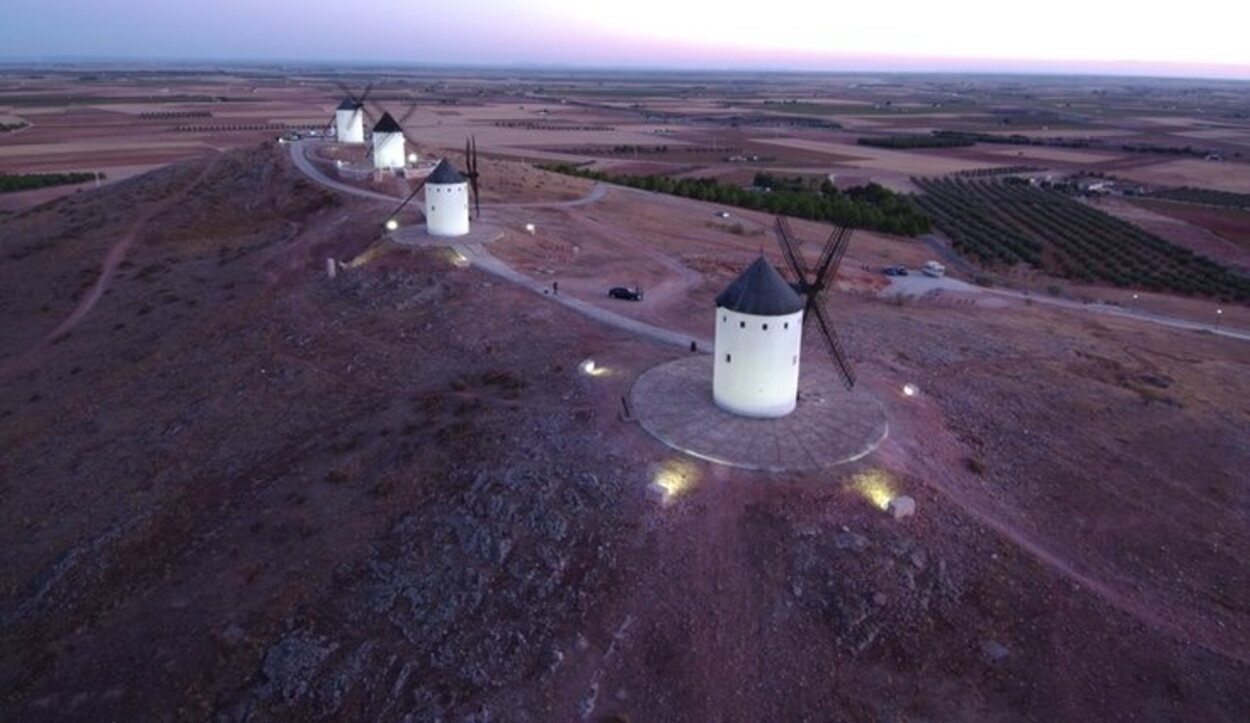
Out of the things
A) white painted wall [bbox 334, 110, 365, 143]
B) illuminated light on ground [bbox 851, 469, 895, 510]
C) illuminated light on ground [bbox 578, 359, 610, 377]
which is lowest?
illuminated light on ground [bbox 851, 469, 895, 510]

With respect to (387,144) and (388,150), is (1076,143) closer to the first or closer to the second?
(388,150)

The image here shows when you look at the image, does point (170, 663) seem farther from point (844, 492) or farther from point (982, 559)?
point (982, 559)

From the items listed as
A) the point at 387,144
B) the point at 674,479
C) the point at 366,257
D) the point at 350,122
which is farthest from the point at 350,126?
the point at 674,479

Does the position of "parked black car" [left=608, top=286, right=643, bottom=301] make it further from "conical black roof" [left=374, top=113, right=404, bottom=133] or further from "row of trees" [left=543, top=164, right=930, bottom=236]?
"row of trees" [left=543, top=164, right=930, bottom=236]

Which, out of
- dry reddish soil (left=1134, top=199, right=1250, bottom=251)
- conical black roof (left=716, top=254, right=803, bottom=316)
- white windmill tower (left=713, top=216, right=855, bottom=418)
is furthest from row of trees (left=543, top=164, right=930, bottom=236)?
conical black roof (left=716, top=254, right=803, bottom=316)

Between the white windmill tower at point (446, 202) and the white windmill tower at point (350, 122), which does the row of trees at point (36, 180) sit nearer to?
the white windmill tower at point (350, 122)

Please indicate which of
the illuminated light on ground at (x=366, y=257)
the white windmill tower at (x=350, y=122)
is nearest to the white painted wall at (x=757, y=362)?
the illuminated light on ground at (x=366, y=257)

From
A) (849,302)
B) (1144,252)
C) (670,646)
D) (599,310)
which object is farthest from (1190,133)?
(670,646)
